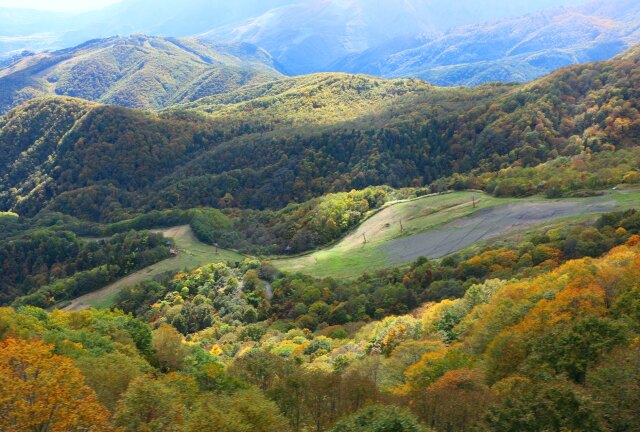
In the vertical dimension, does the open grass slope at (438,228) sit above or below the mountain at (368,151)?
below

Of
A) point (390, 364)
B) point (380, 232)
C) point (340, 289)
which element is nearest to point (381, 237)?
point (380, 232)

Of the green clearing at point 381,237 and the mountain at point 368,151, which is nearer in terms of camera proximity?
the green clearing at point 381,237

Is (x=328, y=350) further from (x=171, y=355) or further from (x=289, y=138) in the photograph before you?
(x=289, y=138)

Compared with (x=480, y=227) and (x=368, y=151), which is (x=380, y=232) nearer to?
(x=480, y=227)

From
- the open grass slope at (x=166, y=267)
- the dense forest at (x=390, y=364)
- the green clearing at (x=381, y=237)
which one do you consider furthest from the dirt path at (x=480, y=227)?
the open grass slope at (x=166, y=267)

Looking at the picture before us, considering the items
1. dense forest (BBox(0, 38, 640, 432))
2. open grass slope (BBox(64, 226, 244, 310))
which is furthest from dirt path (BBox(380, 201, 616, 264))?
open grass slope (BBox(64, 226, 244, 310))

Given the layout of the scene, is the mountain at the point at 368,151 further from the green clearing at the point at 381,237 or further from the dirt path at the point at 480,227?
the dirt path at the point at 480,227
